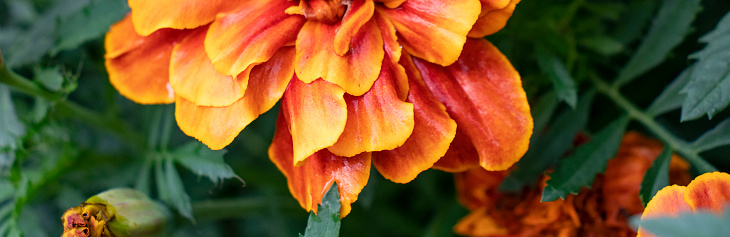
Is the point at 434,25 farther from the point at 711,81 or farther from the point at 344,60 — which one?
the point at 711,81

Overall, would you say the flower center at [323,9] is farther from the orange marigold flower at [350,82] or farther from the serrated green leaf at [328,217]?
the serrated green leaf at [328,217]

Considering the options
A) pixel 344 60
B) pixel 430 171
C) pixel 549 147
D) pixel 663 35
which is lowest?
pixel 430 171

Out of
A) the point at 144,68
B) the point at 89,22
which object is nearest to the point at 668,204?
the point at 144,68

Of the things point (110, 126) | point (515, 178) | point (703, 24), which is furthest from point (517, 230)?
point (110, 126)

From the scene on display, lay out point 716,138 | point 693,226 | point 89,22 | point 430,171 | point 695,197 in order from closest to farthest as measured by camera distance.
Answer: point 693,226, point 695,197, point 716,138, point 89,22, point 430,171

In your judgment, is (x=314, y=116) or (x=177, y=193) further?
(x=177, y=193)
